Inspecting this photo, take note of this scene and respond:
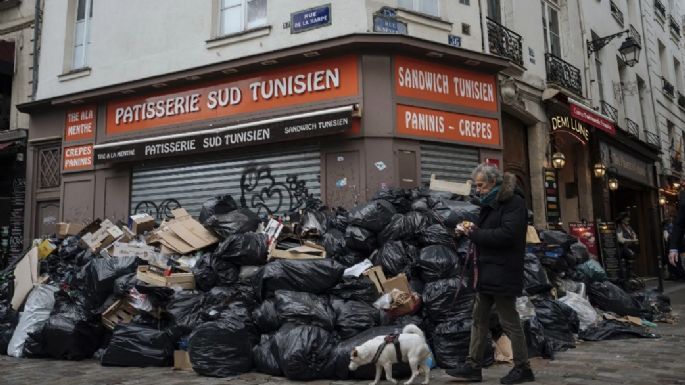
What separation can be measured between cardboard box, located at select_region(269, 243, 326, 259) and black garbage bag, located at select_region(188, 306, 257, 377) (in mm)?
1168

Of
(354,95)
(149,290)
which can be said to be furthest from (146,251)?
(354,95)

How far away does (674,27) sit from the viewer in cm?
2148

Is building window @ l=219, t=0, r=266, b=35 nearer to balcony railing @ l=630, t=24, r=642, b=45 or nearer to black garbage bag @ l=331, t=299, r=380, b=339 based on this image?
black garbage bag @ l=331, t=299, r=380, b=339

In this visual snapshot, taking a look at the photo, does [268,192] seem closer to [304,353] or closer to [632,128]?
[304,353]

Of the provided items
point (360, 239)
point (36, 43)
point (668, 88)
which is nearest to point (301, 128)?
point (360, 239)

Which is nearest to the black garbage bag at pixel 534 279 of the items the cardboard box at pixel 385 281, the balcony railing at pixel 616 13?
the cardboard box at pixel 385 281

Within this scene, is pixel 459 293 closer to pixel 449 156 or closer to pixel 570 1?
pixel 449 156

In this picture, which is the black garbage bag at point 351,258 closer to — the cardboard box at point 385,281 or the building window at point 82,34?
the cardboard box at point 385,281

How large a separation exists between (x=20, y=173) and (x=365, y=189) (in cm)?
856

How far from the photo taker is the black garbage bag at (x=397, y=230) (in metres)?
5.98

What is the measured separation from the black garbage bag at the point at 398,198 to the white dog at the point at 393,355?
102 inches

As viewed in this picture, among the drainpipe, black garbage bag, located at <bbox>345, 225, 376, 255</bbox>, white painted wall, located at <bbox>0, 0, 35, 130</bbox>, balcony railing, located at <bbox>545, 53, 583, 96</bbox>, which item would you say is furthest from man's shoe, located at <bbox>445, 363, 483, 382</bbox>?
white painted wall, located at <bbox>0, 0, 35, 130</bbox>

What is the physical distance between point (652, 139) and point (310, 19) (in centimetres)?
1367

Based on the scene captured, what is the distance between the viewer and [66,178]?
10742 millimetres
